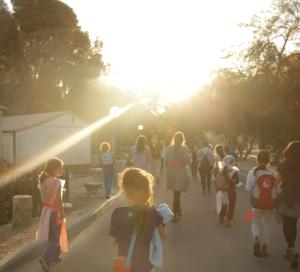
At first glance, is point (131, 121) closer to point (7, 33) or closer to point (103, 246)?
point (7, 33)

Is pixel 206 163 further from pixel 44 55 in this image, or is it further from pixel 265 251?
pixel 44 55

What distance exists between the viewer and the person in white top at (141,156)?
43.0 ft

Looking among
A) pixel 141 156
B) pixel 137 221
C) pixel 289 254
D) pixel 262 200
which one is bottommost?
pixel 289 254

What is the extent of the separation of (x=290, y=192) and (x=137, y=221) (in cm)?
336

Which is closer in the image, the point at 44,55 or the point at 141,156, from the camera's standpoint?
the point at 141,156

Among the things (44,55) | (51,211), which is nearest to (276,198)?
(51,211)

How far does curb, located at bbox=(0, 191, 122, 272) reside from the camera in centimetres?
711

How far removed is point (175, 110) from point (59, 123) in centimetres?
3261

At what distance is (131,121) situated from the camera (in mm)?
69438

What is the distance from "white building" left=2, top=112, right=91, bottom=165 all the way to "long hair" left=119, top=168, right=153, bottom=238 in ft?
85.5

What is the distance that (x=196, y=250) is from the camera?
822 cm

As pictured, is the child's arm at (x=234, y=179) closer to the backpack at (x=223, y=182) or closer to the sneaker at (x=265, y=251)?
the backpack at (x=223, y=182)

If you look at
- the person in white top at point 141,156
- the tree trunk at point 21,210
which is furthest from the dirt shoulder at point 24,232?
the person in white top at point 141,156

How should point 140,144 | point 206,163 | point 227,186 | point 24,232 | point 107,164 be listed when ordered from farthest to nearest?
point 206,163 < point 107,164 < point 140,144 < point 227,186 < point 24,232
